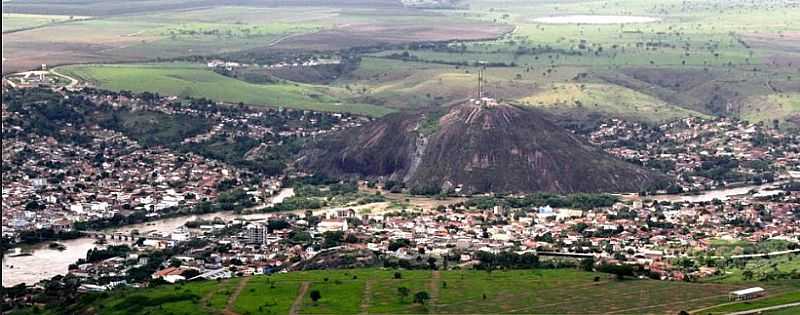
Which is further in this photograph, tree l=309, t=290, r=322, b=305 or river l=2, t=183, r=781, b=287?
river l=2, t=183, r=781, b=287

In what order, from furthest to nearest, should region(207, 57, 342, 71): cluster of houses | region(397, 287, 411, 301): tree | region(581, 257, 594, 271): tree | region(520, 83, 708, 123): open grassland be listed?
region(207, 57, 342, 71): cluster of houses < region(520, 83, 708, 123): open grassland < region(581, 257, 594, 271): tree < region(397, 287, 411, 301): tree

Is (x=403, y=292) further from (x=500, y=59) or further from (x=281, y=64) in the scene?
(x=500, y=59)

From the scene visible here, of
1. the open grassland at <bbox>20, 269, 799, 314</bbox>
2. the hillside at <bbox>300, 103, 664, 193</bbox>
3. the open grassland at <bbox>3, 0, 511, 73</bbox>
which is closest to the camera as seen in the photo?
the open grassland at <bbox>20, 269, 799, 314</bbox>

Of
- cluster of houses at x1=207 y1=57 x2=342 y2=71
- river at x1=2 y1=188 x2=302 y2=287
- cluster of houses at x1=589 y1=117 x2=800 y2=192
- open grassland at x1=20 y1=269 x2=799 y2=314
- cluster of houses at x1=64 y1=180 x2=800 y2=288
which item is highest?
open grassland at x1=20 y1=269 x2=799 y2=314

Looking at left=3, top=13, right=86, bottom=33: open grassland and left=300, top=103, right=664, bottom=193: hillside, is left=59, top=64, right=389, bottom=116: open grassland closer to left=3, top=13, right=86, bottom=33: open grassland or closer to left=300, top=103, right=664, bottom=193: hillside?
left=300, top=103, right=664, bottom=193: hillside

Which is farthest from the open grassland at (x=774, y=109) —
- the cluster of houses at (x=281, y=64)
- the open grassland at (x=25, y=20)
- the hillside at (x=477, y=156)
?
the open grassland at (x=25, y=20)

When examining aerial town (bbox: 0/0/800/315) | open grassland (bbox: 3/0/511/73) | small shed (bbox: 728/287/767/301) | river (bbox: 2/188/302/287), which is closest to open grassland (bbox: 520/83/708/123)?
aerial town (bbox: 0/0/800/315)

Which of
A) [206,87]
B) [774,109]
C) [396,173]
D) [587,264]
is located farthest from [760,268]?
[206,87]
